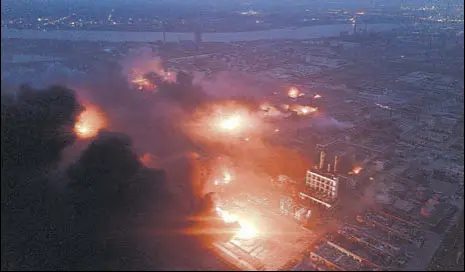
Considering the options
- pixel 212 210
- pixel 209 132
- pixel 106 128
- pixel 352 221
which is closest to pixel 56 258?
pixel 212 210

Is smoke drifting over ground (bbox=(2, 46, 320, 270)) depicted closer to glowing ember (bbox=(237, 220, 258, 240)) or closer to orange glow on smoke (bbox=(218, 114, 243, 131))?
glowing ember (bbox=(237, 220, 258, 240))

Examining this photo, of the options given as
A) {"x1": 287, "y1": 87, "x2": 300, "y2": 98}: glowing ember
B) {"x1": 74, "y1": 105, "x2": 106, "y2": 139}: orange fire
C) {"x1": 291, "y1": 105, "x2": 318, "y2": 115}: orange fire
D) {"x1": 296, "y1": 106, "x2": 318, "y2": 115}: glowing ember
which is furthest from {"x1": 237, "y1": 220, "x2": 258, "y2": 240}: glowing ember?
{"x1": 287, "y1": 87, "x2": 300, "y2": 98}: glowing ember

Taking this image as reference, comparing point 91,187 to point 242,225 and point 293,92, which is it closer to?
point 242,225

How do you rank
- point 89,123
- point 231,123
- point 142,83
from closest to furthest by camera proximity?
1. point 89,123
2. point 231,123
3. point 142,83

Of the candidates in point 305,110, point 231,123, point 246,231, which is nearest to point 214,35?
point 305,110

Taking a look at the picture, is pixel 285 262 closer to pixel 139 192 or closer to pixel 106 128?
pixel 139 192

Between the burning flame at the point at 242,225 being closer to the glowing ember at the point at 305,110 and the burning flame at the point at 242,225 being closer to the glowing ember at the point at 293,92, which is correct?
the glowing ember at the point at 305,110
